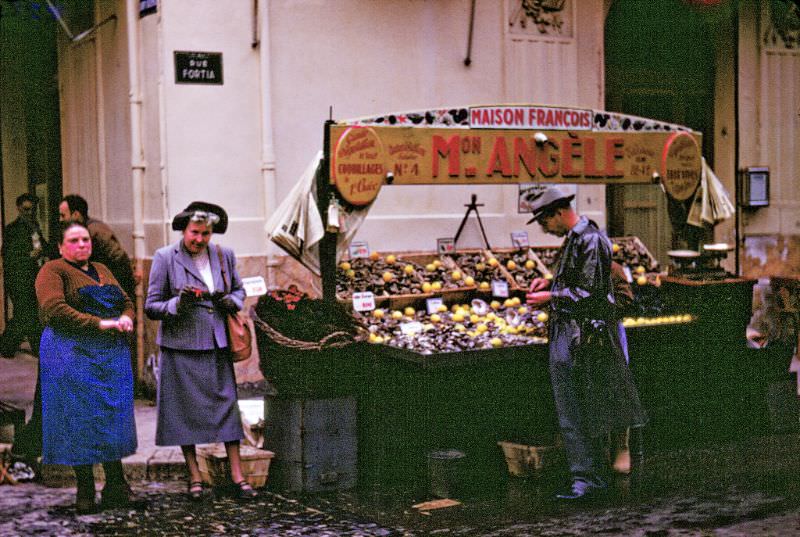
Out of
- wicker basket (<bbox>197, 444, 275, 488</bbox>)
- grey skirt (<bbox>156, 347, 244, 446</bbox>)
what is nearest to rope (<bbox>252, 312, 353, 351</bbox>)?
grey skirt (<bbox>156, 347, 244, 446</bbox>)

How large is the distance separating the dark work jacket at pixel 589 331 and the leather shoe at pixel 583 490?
330 mm

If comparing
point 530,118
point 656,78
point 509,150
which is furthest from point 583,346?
point 656,78

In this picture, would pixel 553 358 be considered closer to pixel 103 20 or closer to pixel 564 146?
pixel 564 146

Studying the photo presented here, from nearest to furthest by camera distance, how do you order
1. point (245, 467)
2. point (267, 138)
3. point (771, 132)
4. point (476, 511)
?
point (476, 511)
point (245, 467)
point (267, 138)
point (771, 132)

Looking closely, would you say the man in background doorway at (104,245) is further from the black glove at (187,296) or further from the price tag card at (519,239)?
the price tag card at (519,239)

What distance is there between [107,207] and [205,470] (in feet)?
18.0

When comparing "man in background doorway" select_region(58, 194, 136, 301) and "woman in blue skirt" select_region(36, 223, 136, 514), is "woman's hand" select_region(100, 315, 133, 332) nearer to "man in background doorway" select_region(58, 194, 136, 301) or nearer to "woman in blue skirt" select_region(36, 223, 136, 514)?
"woman in blue skirt" select_region(36, 223, 136, 514)

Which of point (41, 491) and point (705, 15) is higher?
point (705, 15)

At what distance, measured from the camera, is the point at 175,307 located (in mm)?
7215

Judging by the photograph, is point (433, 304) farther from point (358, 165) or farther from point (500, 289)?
point (358, 165)

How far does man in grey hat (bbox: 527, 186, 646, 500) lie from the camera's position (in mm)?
7270

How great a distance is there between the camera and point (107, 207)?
40.9ft

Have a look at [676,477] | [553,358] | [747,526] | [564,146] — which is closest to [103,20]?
[564,146]

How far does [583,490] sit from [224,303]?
273 centimetres
